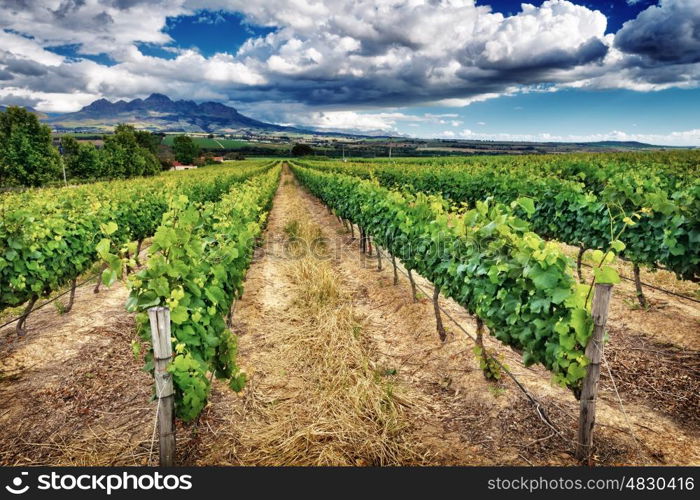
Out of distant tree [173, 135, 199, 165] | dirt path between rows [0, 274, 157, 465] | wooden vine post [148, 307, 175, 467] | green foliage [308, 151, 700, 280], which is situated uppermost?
distant tree [173, 135, 199, 165]

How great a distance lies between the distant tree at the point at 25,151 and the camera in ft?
137

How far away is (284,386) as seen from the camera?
5395 mm

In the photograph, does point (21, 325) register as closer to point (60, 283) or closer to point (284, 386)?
point (60, 283)

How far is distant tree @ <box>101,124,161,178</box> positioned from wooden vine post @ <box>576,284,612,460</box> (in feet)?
211

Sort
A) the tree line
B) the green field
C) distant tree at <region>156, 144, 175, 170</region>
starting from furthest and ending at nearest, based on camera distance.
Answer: the green field
distant tree at <region>156, 144, 175, 170</region>
the tree line

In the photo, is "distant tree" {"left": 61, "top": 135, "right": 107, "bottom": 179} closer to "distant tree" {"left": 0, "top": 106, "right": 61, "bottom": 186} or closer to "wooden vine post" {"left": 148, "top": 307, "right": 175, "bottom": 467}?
"distant tree" {"left": 0, "top": 106, "right": 61, "bottom": 186}

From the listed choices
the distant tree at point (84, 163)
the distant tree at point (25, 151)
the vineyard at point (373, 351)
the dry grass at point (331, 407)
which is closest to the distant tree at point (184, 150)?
the distant tree at point (84, 163)

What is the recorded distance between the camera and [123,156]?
192 feet

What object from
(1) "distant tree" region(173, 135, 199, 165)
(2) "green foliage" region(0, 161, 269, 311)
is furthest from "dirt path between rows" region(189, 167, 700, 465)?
(1) "distant tree" region(173, 135, 199, 165)

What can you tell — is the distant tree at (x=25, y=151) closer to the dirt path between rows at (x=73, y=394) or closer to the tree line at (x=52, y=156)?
the tree line at (x=52, y=156)

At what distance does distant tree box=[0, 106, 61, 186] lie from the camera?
41656 mm

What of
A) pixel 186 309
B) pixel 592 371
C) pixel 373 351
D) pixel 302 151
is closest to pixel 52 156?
pixel 373 351

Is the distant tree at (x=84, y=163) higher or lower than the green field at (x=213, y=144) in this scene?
lower

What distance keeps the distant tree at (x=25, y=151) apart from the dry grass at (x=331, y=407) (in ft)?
163
